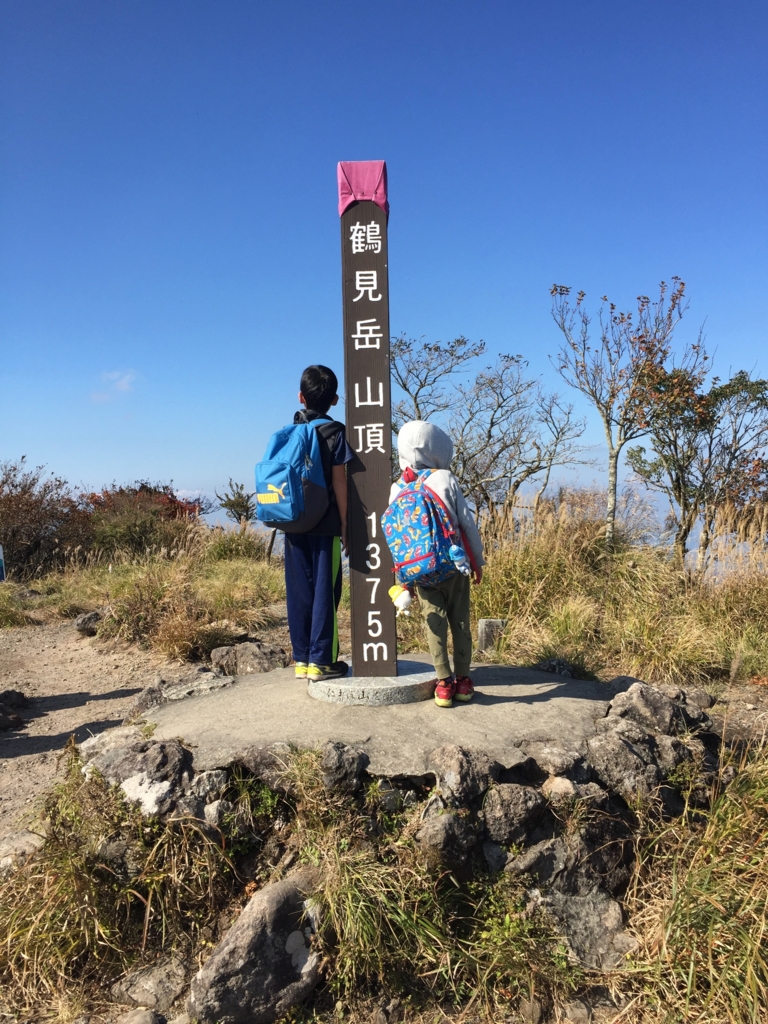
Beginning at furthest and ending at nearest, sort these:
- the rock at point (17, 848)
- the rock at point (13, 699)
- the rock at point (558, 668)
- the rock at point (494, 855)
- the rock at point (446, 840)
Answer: the rock at point (13, 699) < the rock at point (558, 668) < the rock at point (17, 848) < the rock at point (494, 855) < the rock at point (446, 840)

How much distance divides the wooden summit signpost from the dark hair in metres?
0.17

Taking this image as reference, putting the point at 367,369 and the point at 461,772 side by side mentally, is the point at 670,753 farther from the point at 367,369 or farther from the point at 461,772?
the point at 367,369

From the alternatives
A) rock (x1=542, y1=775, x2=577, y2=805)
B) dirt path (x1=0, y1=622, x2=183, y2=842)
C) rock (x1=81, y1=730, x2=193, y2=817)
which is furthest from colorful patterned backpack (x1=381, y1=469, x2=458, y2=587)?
dirt path (x1=0, y1=622, x2=183, y2=842)

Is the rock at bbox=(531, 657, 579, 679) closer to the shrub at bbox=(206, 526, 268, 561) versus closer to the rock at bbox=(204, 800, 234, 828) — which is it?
the rock at bbox=(204, 800, 234, 828)

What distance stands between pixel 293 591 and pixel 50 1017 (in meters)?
2.10

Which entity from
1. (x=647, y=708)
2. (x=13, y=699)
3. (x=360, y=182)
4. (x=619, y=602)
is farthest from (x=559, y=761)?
(x=13, y=699)

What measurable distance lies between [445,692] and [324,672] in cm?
71

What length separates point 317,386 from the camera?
12.9 feet

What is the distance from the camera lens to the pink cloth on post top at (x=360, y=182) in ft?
12.5

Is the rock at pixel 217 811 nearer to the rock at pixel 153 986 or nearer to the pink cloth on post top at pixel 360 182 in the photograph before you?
the rock at pixel 153 986

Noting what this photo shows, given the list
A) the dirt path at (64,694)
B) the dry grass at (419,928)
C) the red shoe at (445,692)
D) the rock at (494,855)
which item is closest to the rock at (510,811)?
the rock at (494,855)

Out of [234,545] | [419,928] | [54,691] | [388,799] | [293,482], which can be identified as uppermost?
[293,482]

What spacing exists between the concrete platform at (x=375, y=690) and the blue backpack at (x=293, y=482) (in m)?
0.84

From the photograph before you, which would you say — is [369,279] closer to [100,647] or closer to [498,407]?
[100,647]
